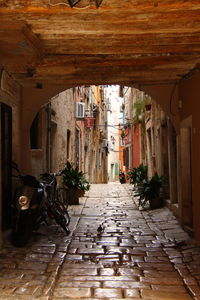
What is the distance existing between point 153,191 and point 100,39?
5.86m

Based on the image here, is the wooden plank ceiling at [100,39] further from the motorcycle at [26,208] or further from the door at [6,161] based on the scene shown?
the motorcycle at [26,208]

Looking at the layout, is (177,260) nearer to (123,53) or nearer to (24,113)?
(123,53)

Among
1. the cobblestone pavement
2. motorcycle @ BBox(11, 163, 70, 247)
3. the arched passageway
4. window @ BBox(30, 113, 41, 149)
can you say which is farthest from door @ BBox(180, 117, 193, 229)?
window @ BBox(30, 113, 41, 149)

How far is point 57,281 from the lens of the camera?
458 centimetres

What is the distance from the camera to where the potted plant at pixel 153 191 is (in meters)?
10.4

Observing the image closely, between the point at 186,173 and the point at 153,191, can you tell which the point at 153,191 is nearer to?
the point at 153,191

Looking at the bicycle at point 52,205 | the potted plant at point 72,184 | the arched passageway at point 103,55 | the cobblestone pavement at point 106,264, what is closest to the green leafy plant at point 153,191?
the cobblestone pavement at point 106,264

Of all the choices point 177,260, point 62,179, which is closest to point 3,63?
point 177,260

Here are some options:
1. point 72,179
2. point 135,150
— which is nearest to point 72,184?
point 72,179

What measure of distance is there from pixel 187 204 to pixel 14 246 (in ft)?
11.1

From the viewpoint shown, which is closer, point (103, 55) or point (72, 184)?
point (103, 55)

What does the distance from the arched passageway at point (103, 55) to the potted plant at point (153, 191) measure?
2.39 meters

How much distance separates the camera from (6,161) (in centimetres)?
724

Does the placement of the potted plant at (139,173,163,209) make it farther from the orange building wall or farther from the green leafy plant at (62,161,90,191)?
the orange building wall
